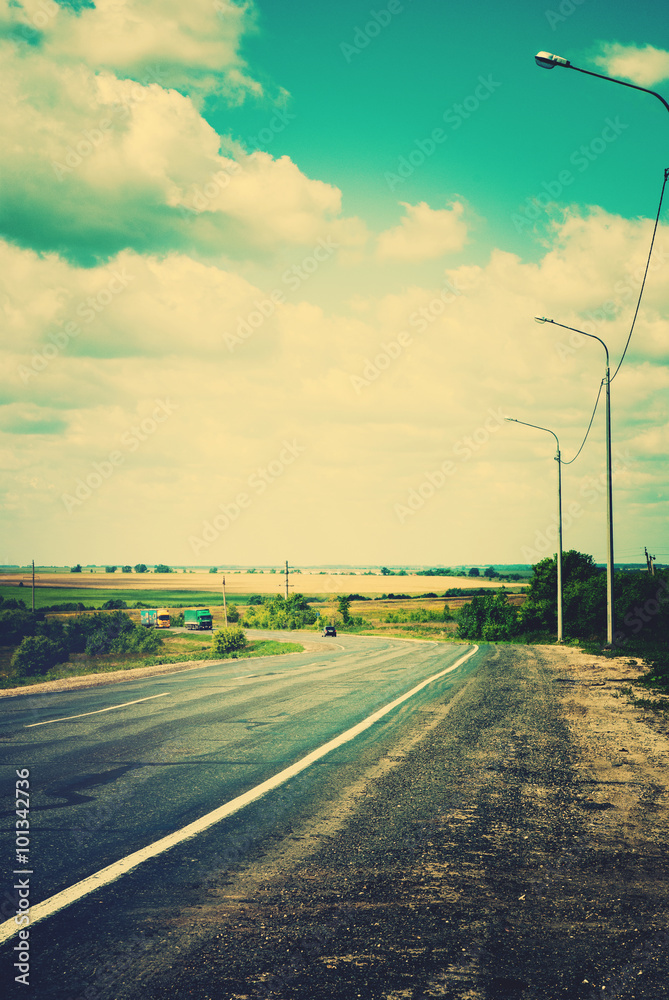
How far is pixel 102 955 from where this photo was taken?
10.7 feet

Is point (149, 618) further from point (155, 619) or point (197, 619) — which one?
point (197, 619)

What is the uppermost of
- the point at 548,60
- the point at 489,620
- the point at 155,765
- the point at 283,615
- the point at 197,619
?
the point at 548,60

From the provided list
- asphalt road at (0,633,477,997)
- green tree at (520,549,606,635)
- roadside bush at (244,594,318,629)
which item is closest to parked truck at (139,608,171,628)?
roadside bush at (244,594,318,629)

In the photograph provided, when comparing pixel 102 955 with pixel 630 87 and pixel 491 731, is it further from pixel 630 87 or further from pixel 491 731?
pixel 630 87

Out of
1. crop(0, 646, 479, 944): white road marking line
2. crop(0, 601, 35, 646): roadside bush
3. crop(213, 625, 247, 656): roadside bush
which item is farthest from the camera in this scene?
crop(0, 601, 35, 646): roadside bush

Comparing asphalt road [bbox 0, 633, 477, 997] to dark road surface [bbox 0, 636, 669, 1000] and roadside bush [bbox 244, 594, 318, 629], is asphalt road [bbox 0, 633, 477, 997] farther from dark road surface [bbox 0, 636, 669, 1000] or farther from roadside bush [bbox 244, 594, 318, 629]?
roadside bush [bbox 244, 594, 318, 629]

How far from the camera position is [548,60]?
10.8m

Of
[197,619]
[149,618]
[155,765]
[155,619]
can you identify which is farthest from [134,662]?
[197,619]

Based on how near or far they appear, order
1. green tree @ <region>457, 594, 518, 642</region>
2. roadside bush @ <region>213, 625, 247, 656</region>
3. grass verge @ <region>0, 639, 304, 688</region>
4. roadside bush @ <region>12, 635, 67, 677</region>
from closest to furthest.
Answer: grass verge @ <region>0, 639, 304, 688</region> < green tree @ <region>457, 594, 518, 642</region> < roadside bush @ <region>213, 625, 247, 656</region> < roadside bush @ <region>12, 635, 67, 677</region>

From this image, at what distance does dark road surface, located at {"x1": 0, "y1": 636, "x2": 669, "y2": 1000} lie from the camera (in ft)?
10.0

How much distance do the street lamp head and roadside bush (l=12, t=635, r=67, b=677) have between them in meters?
56.7

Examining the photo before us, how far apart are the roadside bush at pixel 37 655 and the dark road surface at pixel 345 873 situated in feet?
175

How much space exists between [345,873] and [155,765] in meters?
3.74

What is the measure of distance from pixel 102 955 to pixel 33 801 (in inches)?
128
